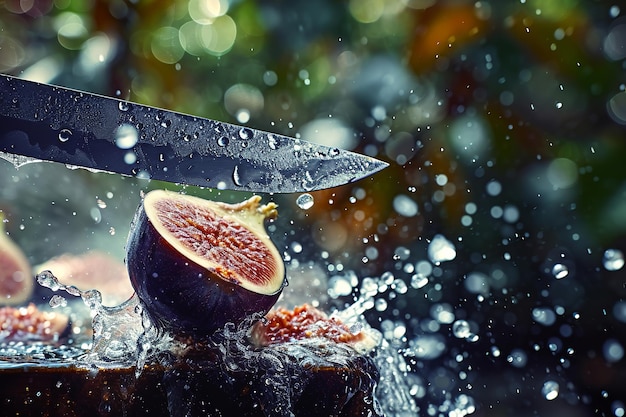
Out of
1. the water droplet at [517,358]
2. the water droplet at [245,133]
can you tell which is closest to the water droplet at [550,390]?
the water droplet at [517,358]

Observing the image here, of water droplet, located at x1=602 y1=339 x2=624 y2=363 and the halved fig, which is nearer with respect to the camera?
the halved fig

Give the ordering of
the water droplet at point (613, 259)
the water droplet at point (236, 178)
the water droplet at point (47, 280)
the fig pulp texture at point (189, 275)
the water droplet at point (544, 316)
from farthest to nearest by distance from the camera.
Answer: the water droplet at point (544, 316) → the water droplet at point (613, 259) → the water droplet at point (236, 178) → the water droplet at point (47, 280) → the fig pulp texture at point (189, 275)

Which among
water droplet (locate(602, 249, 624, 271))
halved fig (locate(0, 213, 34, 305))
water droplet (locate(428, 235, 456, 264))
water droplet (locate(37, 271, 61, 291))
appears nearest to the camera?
water droplet (locate(37, 271, 61, 291))

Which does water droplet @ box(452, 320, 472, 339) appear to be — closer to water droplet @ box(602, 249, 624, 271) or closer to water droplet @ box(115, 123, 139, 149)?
water droplet @ box(602, 249, 624, 271)

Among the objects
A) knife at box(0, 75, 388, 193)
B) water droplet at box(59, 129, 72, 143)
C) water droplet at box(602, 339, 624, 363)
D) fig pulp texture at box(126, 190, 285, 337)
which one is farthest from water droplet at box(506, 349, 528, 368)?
water droplet at box(59, 129, 72, 143)

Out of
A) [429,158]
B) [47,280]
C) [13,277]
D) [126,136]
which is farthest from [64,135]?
[429,158]

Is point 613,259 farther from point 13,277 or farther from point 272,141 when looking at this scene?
point 13,277

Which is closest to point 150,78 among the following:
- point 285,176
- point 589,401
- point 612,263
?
point 285,176

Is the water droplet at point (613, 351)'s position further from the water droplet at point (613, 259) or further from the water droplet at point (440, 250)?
the water droplet at point (440, 250)
